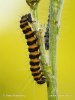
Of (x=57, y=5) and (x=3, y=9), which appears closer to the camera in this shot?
(x=57, y=5)

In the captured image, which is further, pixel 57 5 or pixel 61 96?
pixel 61 96

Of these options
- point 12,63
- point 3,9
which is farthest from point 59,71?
point 3,9

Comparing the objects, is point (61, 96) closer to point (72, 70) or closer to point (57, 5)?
point (72, 70)

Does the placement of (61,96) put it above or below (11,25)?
below

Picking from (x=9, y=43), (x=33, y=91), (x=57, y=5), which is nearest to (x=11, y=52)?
(x=9, y=43)

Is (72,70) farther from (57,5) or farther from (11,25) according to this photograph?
(57,5)

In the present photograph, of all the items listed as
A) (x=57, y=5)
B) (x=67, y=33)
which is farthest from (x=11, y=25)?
(x=57, y=5)

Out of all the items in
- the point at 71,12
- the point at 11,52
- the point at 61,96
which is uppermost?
the point at 71,12

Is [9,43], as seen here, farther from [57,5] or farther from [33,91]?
[57,5]

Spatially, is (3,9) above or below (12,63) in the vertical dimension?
above
